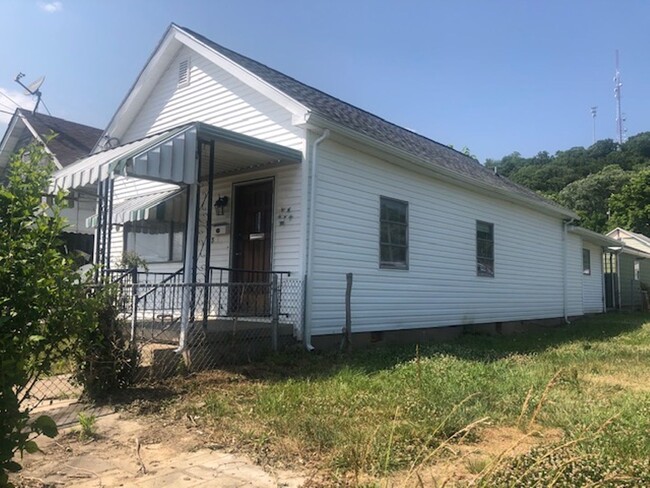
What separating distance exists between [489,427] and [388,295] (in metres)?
5.16

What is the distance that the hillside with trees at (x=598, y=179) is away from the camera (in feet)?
150

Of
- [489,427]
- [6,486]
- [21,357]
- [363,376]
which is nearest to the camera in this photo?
[6,486]

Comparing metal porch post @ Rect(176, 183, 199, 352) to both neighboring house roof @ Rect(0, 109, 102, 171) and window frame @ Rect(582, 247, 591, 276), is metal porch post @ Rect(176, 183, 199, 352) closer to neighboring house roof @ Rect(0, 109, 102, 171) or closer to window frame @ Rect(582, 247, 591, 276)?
neighboring house roof @ Rect(0, 109, 102, 171)

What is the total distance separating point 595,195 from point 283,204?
50.4m

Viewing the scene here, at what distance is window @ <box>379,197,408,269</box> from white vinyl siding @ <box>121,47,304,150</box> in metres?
2.26

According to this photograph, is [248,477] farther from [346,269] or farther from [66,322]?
[346,269]

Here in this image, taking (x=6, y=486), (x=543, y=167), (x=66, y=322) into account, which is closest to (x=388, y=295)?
(x=66, y=322)

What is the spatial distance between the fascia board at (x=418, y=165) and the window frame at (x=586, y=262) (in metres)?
4.95

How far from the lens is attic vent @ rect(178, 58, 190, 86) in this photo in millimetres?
10344

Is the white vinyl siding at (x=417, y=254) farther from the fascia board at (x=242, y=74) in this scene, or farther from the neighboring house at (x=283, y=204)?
the fascia board at (x=242, y=74)

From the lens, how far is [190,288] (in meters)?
6.41

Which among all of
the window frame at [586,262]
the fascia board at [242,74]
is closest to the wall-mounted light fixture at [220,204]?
the fascia board at [242,74]

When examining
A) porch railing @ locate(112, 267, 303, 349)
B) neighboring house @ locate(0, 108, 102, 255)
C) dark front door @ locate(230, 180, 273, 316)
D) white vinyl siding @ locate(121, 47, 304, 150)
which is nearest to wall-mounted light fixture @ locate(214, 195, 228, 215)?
dark front door @ locate(230, 180, 273, 316)

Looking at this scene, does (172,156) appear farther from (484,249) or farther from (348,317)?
(484,249)
